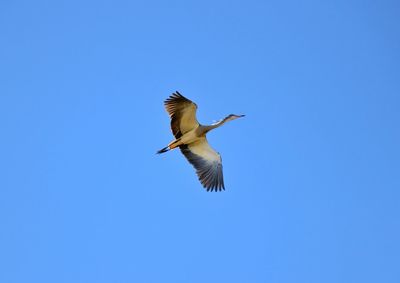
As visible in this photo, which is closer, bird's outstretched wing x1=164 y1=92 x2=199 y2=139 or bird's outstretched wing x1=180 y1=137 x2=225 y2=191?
bird's outstretched wing x1=164 y1=92 x2=199 y2=139

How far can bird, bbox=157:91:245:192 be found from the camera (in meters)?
26.8

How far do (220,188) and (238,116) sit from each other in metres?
2.28

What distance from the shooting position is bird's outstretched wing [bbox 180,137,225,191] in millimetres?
27922

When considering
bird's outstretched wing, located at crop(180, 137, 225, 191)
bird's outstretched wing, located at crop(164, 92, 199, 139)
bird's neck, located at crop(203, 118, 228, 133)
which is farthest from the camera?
bird's outstretched wing, located at crop(180, 137, 225, 191)

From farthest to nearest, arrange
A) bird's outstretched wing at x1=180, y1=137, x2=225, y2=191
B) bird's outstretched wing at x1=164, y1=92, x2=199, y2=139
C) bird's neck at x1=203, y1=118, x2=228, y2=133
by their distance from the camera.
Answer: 1. bird's outstretched wing at x1=180, y1=137, x2=225, y2=191
2. bird's neck at x1=203, y1=118, x2=228, y2=133
3. bird's outstretched wing at x1=164, y1=92, x2=199, y2=139

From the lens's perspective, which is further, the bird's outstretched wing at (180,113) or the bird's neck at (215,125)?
the bird's neck at (215,125)

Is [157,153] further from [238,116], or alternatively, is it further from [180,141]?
[238,116]

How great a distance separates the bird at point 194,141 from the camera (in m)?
26.8

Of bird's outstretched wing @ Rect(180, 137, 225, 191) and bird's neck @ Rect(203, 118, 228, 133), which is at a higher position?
bird's neck @ Rect(203, 118, 228, 133)

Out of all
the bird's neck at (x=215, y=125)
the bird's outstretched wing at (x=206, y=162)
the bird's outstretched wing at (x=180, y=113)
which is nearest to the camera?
the bird's outstretched wing at (x=180, y=113)

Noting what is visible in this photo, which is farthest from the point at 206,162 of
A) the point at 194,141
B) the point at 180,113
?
the point at 180,113

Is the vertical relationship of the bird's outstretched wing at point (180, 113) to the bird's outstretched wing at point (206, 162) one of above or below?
above

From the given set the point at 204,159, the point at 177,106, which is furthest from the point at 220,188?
the point at 177,106

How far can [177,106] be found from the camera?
2680cm
